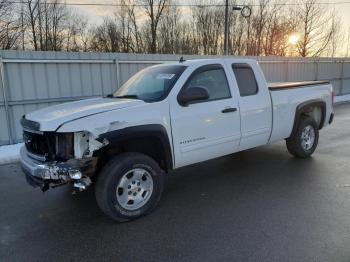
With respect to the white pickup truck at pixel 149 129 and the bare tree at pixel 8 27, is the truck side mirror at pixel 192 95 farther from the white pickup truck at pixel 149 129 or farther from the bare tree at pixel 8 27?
the bare tree at pixel 8 27

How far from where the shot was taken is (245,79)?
5359 millimetres

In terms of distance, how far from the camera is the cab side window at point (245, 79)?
17.2ft

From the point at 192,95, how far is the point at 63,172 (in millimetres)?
1878

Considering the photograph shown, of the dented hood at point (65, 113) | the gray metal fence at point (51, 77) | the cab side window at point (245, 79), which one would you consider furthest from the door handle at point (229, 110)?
the gray metal fence at point (51, 77)

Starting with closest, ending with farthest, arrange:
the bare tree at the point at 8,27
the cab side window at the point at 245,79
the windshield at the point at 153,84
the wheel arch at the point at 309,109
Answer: the windshield at the point at 153,84
the cab side window at the point at 245,79
the wheel arch at the point at 309,109
the bare tree at the point at 8,27

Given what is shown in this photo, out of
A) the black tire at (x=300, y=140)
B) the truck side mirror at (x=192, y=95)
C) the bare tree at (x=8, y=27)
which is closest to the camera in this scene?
the truck side mirror at (x=192, y=95)

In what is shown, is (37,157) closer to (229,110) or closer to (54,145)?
(54,145)

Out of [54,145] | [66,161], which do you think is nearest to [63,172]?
[66,161]

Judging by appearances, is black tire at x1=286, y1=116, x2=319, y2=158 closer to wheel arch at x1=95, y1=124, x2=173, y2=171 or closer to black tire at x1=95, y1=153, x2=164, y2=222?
wheel arch at x1=95, y1=124, x2=173, y2=171

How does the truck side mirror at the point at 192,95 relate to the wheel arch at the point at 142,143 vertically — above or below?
above

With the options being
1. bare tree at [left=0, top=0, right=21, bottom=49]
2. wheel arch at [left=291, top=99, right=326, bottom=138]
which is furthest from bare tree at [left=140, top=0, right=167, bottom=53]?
wheel arch at [left=291, top=99, right=326, bottom=138]

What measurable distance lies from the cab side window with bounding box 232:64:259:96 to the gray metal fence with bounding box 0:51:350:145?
5824 millimetres

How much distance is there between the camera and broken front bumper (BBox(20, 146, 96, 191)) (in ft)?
11.8

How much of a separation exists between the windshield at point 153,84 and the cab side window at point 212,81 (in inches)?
9.2
